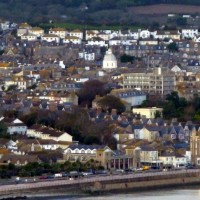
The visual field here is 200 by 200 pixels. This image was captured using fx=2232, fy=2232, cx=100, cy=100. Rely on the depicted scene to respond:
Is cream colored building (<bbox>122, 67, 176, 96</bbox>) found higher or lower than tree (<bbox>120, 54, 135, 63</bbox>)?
higher

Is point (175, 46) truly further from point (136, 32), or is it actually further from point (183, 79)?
point (183, 79)

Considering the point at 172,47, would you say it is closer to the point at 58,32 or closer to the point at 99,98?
the point at 58,32

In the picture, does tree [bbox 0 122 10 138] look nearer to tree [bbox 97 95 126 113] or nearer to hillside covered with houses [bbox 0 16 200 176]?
hillside covered with houses [bbox 0 16 200 176]

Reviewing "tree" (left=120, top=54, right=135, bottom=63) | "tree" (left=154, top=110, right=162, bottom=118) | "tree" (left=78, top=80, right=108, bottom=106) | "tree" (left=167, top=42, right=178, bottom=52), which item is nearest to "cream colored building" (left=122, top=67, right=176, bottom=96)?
"tree" (left=78, top=80, right=108, bottom=106)

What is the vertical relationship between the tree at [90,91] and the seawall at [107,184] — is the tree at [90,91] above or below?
below

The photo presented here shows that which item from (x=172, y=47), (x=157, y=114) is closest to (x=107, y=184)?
(x=157, y=114)

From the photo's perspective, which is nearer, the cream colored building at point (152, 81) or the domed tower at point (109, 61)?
the cream colored building at point (152, 81)

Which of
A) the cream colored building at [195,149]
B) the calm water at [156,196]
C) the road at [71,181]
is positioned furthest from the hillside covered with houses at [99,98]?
the calm water at [156,196]

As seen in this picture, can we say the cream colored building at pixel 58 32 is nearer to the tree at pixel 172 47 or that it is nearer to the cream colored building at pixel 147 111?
the tree at pixel 172 47
